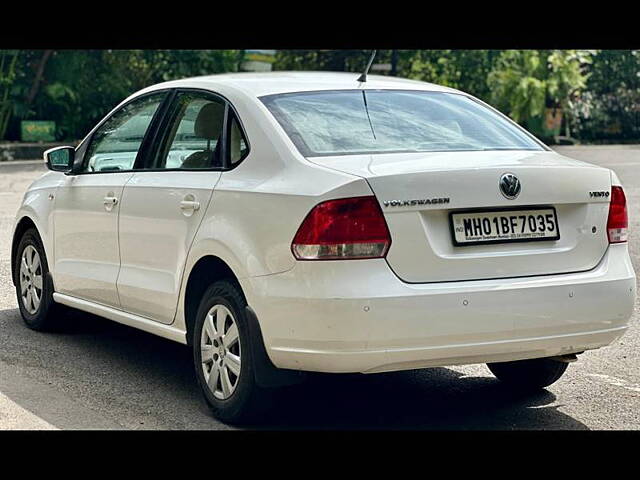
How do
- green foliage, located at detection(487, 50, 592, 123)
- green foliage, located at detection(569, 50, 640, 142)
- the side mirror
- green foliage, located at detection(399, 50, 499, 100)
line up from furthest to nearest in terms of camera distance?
green foliage, located at detection(399, 50, 499, 100) < green foliage, located at detection(569, 50, 640, 142) < green foliage, located at detection(487, 50, 592, 123) < the side mirror

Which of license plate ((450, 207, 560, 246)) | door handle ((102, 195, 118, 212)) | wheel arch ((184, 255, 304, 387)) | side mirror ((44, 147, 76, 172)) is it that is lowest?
wheel arch ((184, 255, 304, 387))

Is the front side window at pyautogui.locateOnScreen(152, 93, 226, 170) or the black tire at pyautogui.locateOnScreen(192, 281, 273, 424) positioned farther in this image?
the front side window at pyautogui.locateOnScreen(152, 93, 226, 170)

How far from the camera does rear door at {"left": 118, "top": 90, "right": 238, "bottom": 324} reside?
6059 mm

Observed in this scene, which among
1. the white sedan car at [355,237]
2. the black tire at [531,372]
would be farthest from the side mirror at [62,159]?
the black tire at [531,372]

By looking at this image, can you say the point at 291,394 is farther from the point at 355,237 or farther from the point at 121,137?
the point at 121,137

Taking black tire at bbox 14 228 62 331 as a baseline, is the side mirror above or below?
above

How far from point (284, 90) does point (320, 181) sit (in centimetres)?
107

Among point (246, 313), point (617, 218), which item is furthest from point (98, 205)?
point (617, 218)

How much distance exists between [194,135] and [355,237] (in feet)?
5.24

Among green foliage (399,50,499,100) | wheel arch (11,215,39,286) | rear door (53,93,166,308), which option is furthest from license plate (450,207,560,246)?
green foliage (399,50,499,100)

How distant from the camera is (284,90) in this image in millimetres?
6164

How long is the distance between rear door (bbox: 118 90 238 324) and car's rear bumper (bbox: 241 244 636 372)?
785 millimetres

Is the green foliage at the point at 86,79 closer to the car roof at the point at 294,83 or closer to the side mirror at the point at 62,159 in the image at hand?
the side mirror at the point at 62,159

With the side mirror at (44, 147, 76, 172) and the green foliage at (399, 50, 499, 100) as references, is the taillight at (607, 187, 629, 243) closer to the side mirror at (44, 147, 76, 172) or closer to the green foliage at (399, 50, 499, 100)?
the side mirror at (44, 147, 76, 172)
